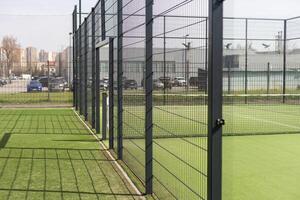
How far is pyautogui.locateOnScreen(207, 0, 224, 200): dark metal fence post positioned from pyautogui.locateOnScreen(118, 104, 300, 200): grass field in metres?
0.44

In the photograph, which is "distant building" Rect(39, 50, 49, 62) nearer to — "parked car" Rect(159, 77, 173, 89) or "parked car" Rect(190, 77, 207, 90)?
"parked car" Rect(159, 77, 173, 89)

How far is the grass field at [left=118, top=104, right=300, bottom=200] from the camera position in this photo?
4918 millimetres

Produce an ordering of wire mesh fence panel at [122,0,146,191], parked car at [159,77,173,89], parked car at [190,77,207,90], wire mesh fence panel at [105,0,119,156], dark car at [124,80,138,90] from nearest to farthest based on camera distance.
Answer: parked car at [190,77,207,90] < parked car at [159,77,173,89] < wire mesh fence panel at [122,0,146,191] < dark car at [124,80,138,90] < wire mesh fence panel at [105,0,119,156]

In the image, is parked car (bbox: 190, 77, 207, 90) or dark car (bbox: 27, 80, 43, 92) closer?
parked car (bbox: 190, 77, 207, 90)

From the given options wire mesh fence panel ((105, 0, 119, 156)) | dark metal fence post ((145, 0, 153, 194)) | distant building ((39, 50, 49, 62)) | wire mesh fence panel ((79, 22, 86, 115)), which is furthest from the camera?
distant building ((39, 50, 49, 62))

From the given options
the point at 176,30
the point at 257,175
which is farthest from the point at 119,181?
the point at 176,30

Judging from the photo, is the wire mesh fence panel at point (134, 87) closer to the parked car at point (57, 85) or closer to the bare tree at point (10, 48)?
the parked car at point (57, 85)

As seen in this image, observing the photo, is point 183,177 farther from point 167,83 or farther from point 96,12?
point 96,12

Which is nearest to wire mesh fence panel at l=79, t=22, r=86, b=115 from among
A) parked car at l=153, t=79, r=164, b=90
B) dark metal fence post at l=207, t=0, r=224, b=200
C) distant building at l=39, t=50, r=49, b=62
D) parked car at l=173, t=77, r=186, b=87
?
parked car at l=153, t=79, r=164, b=90

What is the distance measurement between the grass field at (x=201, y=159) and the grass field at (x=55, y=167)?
59cm

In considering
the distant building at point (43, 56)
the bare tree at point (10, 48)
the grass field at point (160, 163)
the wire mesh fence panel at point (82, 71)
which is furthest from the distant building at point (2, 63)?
the grass field at point (160, 163)

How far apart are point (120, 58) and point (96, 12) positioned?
5021 mm

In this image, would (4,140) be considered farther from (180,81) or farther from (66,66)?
Answer: (66,66)

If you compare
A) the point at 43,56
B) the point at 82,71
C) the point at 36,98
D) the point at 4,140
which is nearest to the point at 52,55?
the point at 43,56
